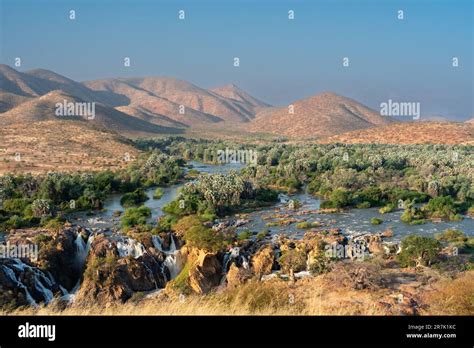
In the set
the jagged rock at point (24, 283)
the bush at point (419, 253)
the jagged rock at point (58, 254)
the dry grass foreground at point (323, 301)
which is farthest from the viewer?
the bush at point (419, 253)

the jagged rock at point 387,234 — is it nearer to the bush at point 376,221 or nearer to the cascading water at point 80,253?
the bush at point 376,221

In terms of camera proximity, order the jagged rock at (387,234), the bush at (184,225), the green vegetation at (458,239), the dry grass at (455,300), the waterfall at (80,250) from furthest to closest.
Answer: the bush at (184,225) → the jagged rock at (387,234) → the green vegetation at (458,239) → the waterfall at (80,250) → the dry grass at (455,300)

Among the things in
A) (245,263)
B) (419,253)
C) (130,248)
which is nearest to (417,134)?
(419,253)

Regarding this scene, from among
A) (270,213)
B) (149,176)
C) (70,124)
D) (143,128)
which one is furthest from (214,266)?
(143,128)

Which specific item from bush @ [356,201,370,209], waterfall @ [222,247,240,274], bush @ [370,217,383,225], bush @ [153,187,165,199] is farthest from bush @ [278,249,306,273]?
bush @ [153,187,165,199]

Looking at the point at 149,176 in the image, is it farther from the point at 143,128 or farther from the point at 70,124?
the point at 143,128

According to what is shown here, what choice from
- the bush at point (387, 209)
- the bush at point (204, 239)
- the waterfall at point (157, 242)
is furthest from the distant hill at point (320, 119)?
the waterfall at point (157, 242)
